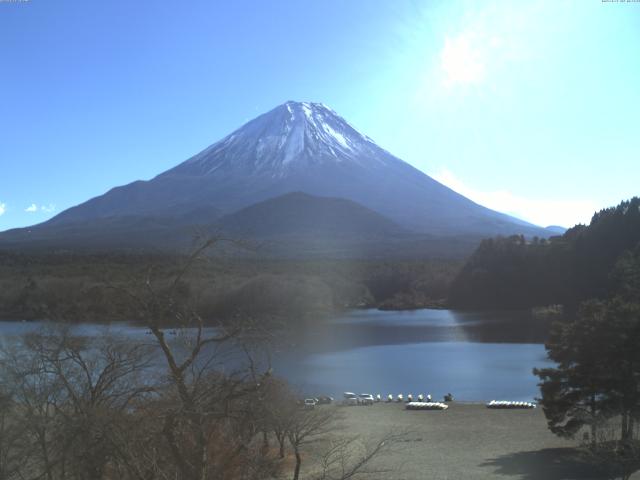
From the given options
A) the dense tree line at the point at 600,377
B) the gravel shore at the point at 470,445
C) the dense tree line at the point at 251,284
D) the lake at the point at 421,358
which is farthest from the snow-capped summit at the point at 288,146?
the dense tree line at the point at 600,377

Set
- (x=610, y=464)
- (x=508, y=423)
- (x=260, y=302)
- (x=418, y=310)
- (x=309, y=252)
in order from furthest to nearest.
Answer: (x=309, y=252) → (x=418, y=310) → (x=260, y=302) → (x=508, y=423) → (x=610, y=464)

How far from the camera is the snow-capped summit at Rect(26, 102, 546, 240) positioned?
232 feet

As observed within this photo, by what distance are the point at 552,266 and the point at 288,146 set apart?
160 ft

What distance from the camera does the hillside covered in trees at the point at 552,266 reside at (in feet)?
110

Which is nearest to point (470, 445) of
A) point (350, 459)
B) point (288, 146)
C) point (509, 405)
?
point (350, 459)

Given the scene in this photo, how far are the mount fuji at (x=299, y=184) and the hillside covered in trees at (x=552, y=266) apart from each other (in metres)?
23.7

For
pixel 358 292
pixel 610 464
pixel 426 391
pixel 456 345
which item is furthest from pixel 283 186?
pixel 610 464

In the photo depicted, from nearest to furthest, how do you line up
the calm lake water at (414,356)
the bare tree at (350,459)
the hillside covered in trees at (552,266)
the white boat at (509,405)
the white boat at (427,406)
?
the bare tree at (350,459) < the white boat at (509,405) < the white boat at (427,406) < the calm lake water at (414,356) < the hillside covered in trees at (552,266)

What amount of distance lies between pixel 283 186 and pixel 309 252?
1872 cm

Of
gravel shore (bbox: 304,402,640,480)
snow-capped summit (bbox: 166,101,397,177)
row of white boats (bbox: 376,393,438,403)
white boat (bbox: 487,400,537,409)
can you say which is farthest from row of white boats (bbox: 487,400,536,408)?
snow-capped summit (bbox: 166,101,397,177)

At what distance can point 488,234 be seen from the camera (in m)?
66.8

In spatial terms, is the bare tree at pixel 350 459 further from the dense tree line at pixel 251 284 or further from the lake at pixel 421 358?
the lake at pixel 421 358

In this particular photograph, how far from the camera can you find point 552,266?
37.6 m

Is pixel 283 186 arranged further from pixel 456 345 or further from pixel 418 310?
pixel 456 345
